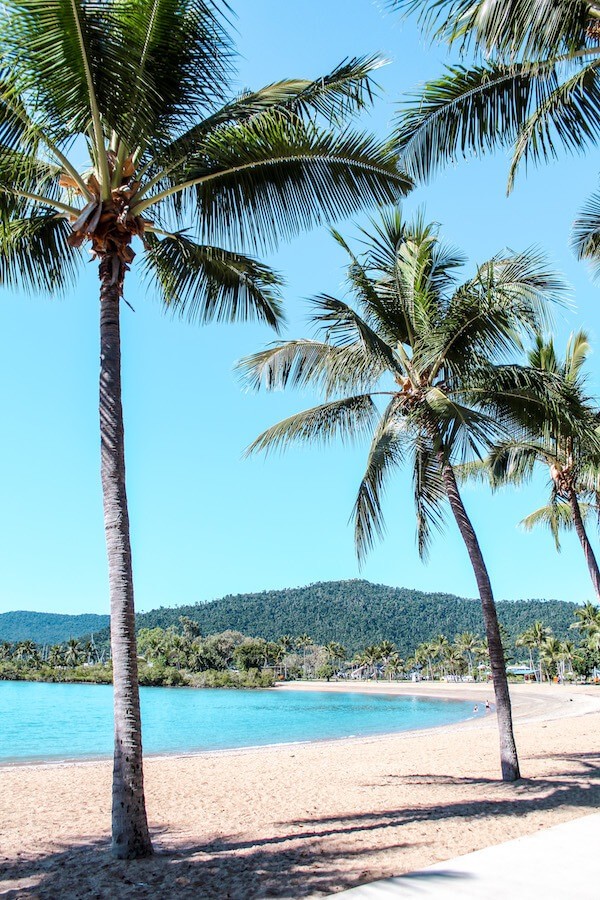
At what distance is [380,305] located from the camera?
1002 cm

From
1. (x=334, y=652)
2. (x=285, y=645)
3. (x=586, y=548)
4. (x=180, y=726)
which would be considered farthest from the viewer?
(x=285, y=645)

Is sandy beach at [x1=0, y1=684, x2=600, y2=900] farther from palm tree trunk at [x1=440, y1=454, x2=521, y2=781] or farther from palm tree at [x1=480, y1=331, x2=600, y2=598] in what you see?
palm tree at [x1=480, y1=331, x2=600, y2=598]

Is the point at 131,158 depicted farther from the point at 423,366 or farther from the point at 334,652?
the point at 334,652

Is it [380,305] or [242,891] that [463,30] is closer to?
[380,305]

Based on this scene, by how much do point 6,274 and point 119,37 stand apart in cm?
342

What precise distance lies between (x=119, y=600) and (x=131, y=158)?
4.02 m

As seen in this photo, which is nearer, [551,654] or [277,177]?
[277,177]

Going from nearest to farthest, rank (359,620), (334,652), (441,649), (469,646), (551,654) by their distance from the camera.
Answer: (551,654) → (441,649) → (469,646) → (334,652) → (359,620)

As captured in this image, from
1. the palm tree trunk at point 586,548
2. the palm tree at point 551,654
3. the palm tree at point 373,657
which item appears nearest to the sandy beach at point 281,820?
the palm tree trunk at point 586,548

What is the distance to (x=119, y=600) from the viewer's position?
5.39 meters

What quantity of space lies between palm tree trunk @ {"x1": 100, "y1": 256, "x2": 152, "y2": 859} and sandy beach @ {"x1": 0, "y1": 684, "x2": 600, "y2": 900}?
0.31m

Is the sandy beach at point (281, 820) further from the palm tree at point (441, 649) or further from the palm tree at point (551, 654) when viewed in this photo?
the palm tree at point (441, 649)

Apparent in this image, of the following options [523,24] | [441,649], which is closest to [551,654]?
Result: [441,649]

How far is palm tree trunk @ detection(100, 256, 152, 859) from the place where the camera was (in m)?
5.09
